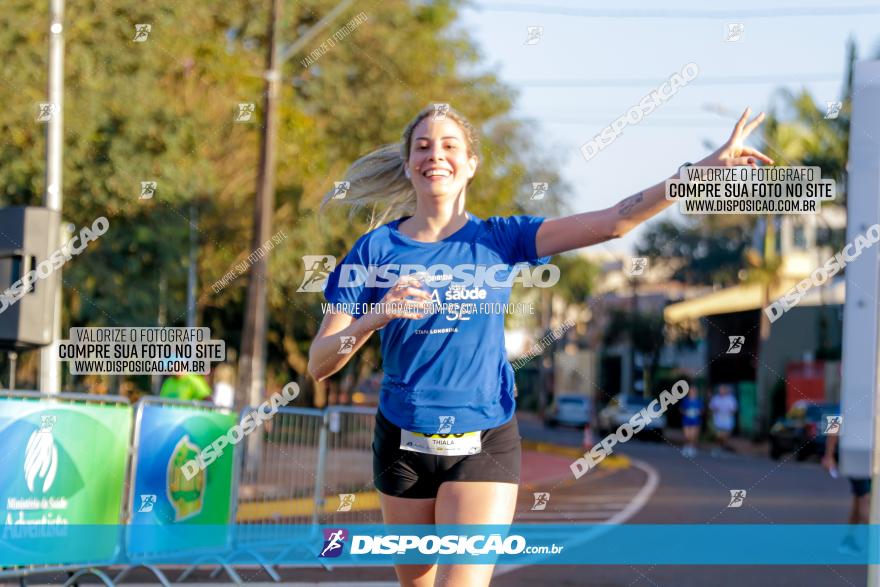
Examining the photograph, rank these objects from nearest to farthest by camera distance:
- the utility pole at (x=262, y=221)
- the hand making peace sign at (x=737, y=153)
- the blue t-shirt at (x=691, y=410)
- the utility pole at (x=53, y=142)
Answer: the hand making peace sign at (x=737, y=153)
the utility pole at (x=53, y=142)
the utility pole at (x=262, y=221)
the blue t-shirt at (x=691, y=410)

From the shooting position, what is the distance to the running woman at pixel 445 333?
15.4 feet

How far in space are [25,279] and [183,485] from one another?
2420 millimetres

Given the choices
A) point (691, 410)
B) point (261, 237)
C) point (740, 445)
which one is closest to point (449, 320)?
point (261, 237)

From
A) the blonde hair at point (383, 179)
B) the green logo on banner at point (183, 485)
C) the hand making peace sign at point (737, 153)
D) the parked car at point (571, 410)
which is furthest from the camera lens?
the parked car at point (571, 410)

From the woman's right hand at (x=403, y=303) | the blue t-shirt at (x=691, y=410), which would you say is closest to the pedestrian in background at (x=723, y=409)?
the blue t-shirt at (x=691, y=410)

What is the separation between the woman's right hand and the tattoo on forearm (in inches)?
27.0

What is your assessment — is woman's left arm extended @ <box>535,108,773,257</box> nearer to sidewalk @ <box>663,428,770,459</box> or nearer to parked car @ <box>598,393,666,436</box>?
sidewalk @ <box>663,428,770,459</box>

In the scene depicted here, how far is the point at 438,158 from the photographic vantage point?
4.86m

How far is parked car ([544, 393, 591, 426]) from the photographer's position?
56094 mm

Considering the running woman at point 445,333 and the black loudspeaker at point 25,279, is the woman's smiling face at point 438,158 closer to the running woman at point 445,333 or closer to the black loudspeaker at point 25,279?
the running woman at point 445,333

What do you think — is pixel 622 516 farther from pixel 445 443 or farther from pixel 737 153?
pixel 737 153

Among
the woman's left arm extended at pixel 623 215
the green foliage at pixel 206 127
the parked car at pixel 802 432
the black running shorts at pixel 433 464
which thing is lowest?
the parked car at pixel 802 432

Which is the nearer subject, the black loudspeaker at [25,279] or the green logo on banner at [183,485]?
the black loudspeaker at [25,279]

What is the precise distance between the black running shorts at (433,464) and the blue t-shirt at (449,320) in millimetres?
57
